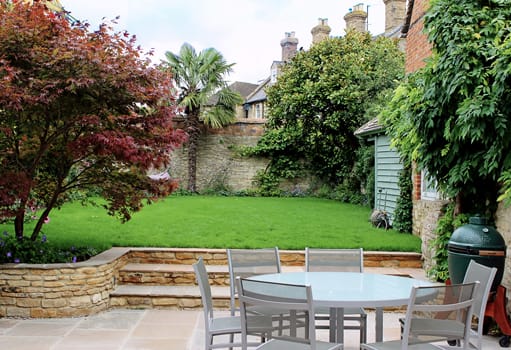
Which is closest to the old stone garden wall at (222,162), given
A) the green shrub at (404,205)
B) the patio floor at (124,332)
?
the green shrub at (404,205)

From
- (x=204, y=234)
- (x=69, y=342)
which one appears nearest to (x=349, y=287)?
(x=69, y=342)

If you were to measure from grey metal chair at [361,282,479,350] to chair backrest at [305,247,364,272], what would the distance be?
1.31 metres

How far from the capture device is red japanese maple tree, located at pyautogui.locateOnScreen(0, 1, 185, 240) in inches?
210

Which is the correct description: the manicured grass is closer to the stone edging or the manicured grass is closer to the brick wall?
the stone edging

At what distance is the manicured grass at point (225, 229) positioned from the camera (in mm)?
7633

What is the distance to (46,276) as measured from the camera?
5543 millimetres

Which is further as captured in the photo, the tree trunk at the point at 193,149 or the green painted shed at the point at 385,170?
the tree trunk at the point at 193,149

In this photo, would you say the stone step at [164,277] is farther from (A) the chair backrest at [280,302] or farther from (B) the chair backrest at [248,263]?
(A) the chair backrest at [280,302]

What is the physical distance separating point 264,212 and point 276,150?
6060 mm

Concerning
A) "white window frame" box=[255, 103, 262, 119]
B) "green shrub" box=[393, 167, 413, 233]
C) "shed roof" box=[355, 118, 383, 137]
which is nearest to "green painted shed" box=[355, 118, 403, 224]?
"shed roof" box=[355, 118, 383, 137]

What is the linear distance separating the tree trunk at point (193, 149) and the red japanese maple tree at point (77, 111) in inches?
425

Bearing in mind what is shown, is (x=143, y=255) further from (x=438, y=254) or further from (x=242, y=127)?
(x=242, y=127)

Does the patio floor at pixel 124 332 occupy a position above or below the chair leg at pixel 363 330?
below

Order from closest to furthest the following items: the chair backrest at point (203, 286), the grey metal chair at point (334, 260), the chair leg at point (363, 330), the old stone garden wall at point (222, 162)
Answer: the chair backrest at point (203, 286) → the chair leg at point (363, 330) → the grey metal chair at point (334, 260) → the old stone garden wall at point (222, 162)
